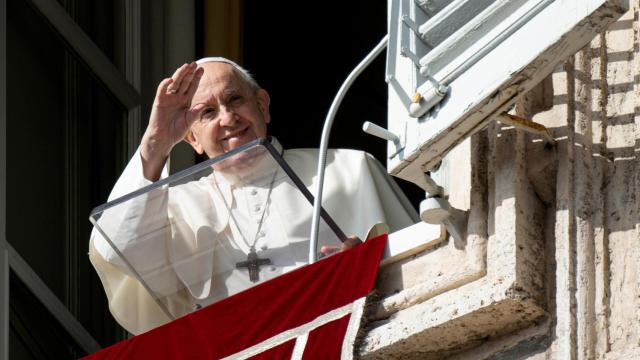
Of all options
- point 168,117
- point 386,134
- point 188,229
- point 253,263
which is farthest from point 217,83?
point 386,134

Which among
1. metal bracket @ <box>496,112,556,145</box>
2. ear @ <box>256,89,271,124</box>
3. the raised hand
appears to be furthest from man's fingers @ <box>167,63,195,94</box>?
metal bracket @ <box>496,112,556,145</box>

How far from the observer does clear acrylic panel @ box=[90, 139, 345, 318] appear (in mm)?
6391

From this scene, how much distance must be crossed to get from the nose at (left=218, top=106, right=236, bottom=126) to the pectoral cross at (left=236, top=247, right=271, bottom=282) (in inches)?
26.7

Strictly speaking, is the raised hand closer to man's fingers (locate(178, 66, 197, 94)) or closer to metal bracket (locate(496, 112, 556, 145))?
man's fingers (locate(178, 66, 197, 94))

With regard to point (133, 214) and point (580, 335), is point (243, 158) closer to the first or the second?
point (133, 214)

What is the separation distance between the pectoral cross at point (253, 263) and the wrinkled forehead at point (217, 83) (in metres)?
0.73

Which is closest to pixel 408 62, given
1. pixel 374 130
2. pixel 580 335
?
pixel 374 130

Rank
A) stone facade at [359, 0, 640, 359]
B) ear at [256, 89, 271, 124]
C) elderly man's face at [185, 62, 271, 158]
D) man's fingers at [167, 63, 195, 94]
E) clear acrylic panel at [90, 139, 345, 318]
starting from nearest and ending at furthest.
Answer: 1. stone facade at [359, 0, 640, 359]
2. clear acrylic panel at [90, 139, 345, 318]
3. man's fingers at [167, 63, 195, 94]
4. elderly man's face at [185, 62, 271, 158]
5. ear at [256, 89, 271, 124]

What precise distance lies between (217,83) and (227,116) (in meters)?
0.11

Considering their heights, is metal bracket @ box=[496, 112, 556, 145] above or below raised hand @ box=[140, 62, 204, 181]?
above

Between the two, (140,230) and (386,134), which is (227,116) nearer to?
(140,230)

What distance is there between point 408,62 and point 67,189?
2.38 meters

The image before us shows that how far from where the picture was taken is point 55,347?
7.73 m

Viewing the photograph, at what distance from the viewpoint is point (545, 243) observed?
5801 millimetres
